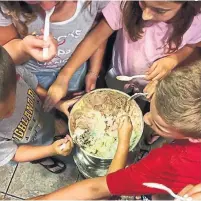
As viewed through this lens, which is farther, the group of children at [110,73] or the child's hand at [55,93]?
the child's hand at [55,93]

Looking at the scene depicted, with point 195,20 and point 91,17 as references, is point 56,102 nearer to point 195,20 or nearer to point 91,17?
point 91,17

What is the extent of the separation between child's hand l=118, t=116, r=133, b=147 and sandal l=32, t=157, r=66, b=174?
0.48 m

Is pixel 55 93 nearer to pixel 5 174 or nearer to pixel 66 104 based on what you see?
pixel 66 104

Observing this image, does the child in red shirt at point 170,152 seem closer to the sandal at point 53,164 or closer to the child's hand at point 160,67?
the child's hand at point 160,67

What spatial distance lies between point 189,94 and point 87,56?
497 mm

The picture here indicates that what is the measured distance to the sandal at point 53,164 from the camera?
176 centimetres

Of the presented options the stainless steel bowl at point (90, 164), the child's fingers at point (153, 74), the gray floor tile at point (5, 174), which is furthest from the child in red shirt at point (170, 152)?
the gray floor tile at point (5, 174)

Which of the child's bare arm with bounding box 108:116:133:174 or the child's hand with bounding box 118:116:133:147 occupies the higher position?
the child's hand with bounding box 118:116:133:147

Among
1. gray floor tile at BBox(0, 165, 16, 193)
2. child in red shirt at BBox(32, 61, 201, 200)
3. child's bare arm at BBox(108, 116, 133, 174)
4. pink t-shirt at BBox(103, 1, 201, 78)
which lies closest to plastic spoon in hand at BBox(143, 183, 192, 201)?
child in red shirt at BBox(32, 61, 201, 200)

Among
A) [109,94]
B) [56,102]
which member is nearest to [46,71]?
[56,102]

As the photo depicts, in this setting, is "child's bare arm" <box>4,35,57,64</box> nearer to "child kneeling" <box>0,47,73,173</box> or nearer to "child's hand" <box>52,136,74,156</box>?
"child kneeling" <box>0,47,73,173</box>

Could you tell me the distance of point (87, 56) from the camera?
149 cm

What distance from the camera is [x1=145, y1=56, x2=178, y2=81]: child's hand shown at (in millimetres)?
1397

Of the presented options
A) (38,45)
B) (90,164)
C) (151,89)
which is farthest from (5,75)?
(90,164)
